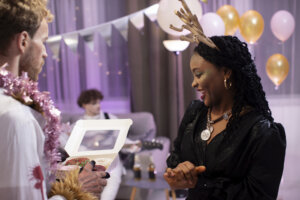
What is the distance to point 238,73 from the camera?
1232 mm

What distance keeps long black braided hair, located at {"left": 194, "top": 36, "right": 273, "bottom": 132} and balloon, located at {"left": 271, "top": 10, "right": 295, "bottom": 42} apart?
249 centimetres

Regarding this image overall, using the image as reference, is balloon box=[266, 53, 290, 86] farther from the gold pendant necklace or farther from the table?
the gold pendant necklace

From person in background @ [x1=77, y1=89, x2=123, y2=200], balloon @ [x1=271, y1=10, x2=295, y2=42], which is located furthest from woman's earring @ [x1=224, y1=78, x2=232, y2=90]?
balloon @ [x1=271, y1=10, x2=295, y2=42]

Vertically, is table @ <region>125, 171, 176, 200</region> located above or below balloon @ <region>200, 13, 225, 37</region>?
below

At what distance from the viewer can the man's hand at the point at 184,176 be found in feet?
3.93

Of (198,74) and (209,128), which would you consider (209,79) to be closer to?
(198,74)

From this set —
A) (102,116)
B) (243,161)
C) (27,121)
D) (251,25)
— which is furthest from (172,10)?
(27,121)

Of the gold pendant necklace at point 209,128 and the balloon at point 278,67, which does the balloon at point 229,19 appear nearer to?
the balloon at point 278,67

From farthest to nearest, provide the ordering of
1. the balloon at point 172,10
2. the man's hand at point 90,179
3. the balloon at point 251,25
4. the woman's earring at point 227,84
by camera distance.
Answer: the balloon at point 251,25
the balloon at point 172,10
the woman's earring at point 227,84
the man's hand at point 90,179

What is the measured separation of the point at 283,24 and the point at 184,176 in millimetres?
2812

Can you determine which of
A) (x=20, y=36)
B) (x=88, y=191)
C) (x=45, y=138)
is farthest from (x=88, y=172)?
(x=20, y=36)

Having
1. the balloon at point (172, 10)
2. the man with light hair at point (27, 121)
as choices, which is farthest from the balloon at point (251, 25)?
the man with light hair at point (27, 121)

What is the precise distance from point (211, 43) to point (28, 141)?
79 centimetres

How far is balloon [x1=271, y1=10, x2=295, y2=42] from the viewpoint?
11.2ft
